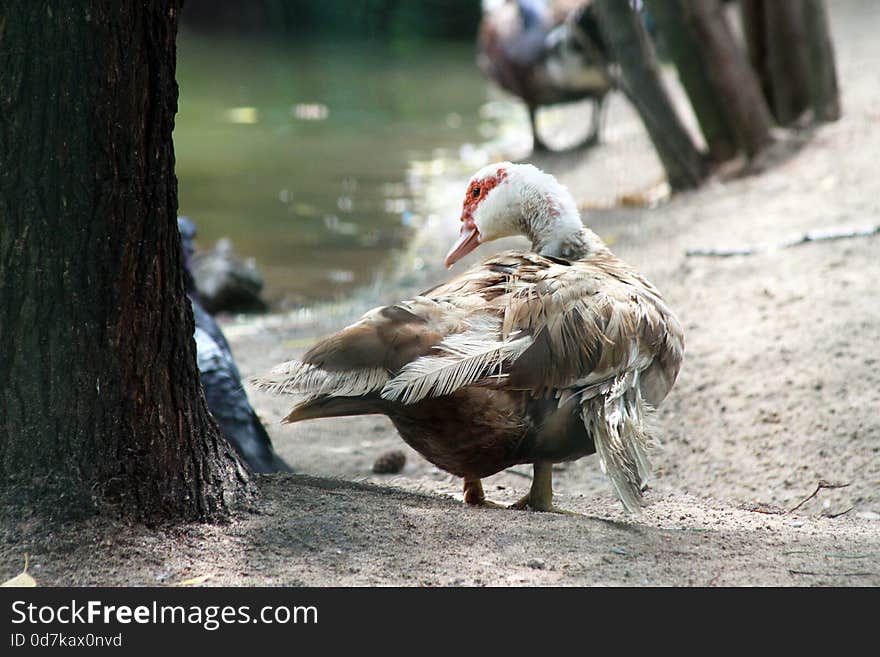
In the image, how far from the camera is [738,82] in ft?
23.3

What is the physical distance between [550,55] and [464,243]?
646cm

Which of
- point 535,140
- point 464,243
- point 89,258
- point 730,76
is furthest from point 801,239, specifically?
point 535,140

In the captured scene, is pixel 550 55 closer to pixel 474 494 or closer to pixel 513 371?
pixel 474 494

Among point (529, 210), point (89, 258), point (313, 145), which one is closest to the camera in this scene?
point (89, 258)

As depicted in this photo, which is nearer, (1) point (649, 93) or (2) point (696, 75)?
(2) point (696, 75)

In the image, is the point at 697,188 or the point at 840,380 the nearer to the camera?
the point at 840,380

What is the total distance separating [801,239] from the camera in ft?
17.6

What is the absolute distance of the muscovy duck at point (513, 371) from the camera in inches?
112

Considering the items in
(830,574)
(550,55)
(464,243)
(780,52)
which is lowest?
(830,574)

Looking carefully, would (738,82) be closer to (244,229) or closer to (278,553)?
(244,229)

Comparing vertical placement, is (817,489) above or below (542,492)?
below

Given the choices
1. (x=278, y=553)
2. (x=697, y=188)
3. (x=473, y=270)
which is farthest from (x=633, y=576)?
(x=697, y=188)

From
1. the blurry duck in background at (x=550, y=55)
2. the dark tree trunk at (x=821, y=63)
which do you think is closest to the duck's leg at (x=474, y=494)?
the dark tree trunk at (x=821, y=63)
